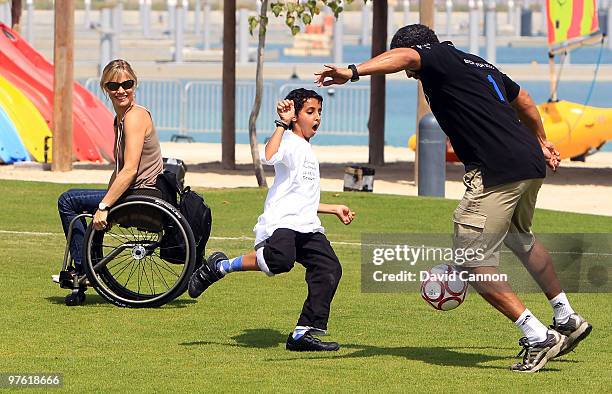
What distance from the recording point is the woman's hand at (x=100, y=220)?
9.70 m

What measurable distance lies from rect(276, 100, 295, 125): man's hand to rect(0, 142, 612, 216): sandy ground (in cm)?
1061

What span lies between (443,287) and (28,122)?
57.3 feet

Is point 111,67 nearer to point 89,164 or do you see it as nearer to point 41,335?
point 41,335

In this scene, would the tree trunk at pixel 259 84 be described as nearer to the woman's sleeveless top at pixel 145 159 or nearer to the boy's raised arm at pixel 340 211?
the woman's sleeveless top at pixel 145 159

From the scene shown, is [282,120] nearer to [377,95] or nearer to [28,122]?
[28,122]

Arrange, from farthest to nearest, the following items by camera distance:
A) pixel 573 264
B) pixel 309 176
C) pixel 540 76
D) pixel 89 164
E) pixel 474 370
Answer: pixel 540 76, pixel 89 164, pixel 573 264, pixel 309 176, pixel 474 370

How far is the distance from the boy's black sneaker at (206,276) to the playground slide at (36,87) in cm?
1634

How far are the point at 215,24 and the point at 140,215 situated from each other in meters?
113

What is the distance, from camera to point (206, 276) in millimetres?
→ 9133

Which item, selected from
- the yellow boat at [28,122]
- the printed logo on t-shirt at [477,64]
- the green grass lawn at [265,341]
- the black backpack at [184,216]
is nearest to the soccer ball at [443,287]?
the green grass lawn at [265,341]

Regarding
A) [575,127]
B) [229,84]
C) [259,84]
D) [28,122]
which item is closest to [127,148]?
[259,84]

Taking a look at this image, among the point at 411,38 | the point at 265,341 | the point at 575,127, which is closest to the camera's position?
the point at 411,38

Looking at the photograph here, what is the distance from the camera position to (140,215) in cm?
984

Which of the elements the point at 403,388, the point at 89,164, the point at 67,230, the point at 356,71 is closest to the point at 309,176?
the point at 356,71
